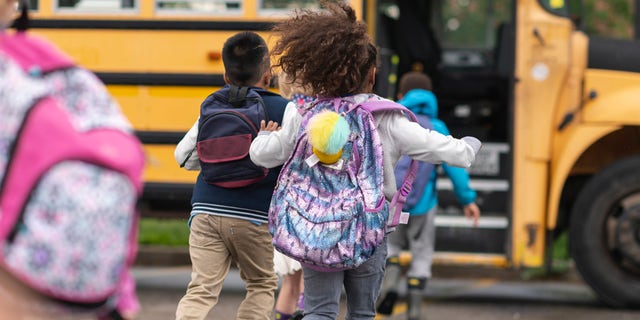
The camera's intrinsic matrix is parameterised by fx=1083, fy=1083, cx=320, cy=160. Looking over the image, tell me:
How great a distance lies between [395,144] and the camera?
11.2 feet

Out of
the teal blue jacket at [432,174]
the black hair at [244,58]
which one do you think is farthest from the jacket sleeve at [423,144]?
the teal blue jacket at [432,174]

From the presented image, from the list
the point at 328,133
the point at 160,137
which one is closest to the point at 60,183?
the point at 328,133

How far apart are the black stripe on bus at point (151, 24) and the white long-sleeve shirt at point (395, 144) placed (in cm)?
299

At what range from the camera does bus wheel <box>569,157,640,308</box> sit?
6328 mm

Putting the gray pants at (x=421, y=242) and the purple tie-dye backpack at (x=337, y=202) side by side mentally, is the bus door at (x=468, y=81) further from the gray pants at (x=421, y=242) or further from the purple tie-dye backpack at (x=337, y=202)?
the purple tie-dye backpack at (x=337, y=202)

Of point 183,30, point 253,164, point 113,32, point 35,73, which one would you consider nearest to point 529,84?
point 183,30

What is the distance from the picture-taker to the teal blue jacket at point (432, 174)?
5297mm

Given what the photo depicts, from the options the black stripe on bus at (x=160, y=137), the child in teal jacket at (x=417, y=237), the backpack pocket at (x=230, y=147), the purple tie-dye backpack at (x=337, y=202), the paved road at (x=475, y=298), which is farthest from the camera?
the black stripe on bus at (x=160, y=137)

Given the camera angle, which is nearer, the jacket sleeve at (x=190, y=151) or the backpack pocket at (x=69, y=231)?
the backpack pocket at (x=69, y=231)

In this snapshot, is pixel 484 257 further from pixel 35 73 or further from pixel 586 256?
pixel 35 73

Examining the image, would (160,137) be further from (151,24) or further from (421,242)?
(421,242)

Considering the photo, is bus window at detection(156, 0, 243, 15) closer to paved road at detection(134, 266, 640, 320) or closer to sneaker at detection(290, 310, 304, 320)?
paved road at detection(134, 266, 640, 320)

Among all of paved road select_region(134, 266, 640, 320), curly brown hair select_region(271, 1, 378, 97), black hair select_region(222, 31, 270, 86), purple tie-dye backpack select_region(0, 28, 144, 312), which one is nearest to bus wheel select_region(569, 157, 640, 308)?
paved road select_region(134, 266, 640, 320)

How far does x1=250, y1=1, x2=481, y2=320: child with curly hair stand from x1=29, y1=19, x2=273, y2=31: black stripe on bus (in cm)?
297
